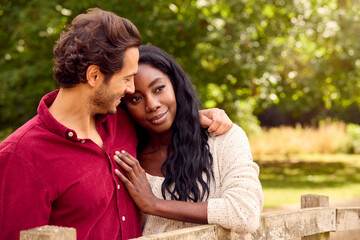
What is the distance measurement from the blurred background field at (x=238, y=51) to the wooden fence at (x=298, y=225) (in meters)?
6.86

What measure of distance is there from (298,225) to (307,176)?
483 inches

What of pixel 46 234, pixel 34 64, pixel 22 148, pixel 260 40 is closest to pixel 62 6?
pixel 34 64

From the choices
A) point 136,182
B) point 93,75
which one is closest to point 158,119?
point 136,182

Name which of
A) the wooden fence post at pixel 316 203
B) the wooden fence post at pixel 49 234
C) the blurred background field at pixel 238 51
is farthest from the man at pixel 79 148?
the blurred background field at pixel 238 51

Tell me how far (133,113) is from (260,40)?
9.06 m

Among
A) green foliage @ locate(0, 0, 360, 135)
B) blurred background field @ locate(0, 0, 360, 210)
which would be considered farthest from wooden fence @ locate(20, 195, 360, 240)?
blurred background field @ locate(0, 0, 360, 210)

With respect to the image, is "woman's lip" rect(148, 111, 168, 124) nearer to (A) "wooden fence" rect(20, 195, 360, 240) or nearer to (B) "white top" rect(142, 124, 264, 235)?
(B) "white top" rect(142, 124, 264, 235)

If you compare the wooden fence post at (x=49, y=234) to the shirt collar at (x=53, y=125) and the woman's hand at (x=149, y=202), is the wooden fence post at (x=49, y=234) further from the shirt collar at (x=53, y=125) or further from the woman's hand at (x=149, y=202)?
the woman's hand at (x=149, y=202)

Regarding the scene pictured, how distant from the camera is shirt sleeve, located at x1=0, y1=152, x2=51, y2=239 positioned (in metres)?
2.35

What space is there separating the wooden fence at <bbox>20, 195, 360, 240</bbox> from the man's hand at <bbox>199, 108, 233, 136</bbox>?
1.81ft

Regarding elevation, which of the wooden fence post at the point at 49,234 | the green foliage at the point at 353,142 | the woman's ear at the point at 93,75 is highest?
the green foliage at the point at 353,142

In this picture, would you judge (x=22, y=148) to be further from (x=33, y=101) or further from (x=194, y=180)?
(x=33, y=101)

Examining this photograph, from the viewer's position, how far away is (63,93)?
8.87 feet

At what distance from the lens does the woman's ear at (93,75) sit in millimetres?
2641
